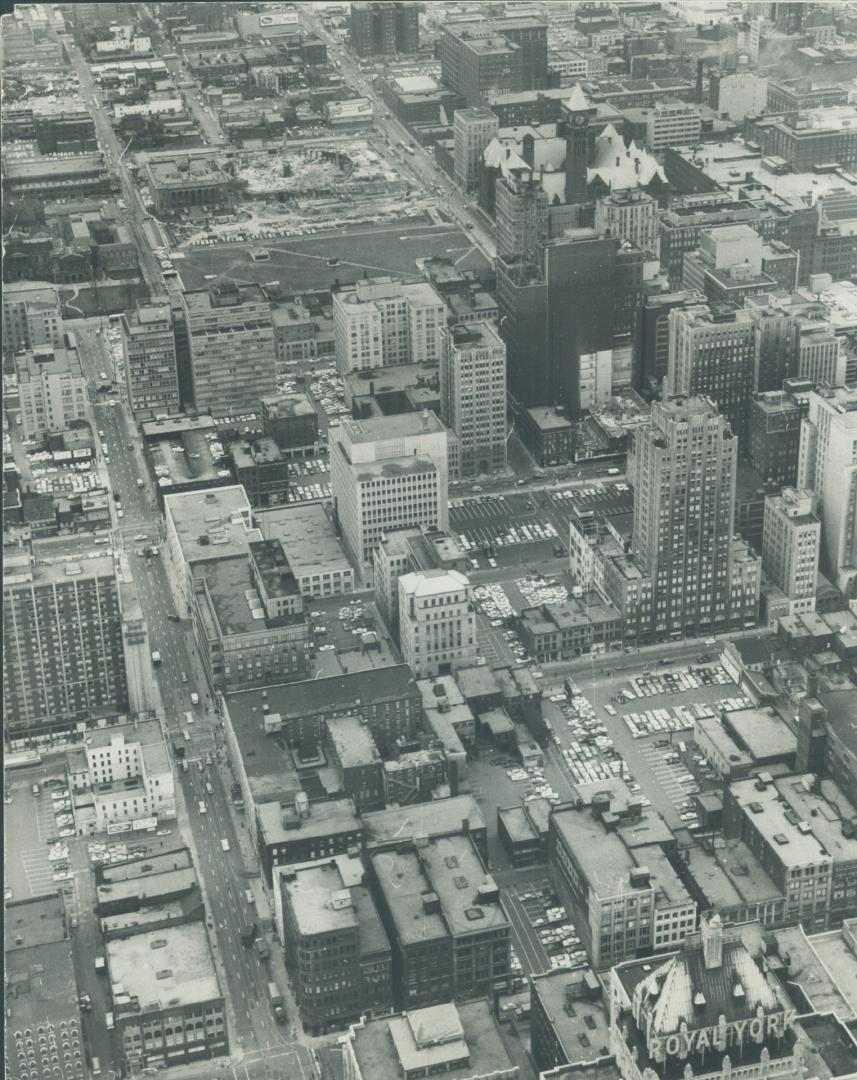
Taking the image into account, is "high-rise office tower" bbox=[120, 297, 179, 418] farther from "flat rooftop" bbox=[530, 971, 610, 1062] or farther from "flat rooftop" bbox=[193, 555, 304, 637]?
"flat rooftop" bbox=[530, 971, 610, 1062]

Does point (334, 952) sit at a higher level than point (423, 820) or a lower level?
higher

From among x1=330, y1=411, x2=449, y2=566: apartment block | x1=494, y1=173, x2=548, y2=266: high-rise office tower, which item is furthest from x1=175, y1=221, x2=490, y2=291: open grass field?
x1=330, y1=411, x2=449, y2=566: apartment block

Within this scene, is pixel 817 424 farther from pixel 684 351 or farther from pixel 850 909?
pixel 850 909

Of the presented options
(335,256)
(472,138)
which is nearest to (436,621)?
(335,256)

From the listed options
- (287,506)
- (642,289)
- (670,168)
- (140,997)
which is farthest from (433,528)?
(670,168)

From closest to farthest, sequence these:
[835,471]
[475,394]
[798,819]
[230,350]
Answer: [798,819] → [835,471] → [475,394] → [230,350]

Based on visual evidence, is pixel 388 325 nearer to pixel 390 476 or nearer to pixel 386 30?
pixel 390 476
